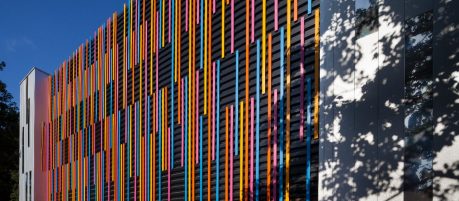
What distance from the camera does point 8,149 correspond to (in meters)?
32.9

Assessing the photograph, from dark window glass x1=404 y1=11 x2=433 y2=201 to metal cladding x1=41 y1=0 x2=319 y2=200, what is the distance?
1985 millimetres

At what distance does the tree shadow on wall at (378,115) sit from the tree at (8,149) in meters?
24.8

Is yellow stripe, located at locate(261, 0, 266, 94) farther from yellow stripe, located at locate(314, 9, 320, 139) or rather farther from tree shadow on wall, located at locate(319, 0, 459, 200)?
tree shadow on wall, located at locate(319, 0, 459, 200)

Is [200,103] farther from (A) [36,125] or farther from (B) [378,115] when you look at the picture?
(A) [36,125]

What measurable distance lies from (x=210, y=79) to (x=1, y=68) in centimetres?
1545

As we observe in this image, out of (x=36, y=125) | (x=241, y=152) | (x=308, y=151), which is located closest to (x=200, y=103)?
(x=241, y=152)

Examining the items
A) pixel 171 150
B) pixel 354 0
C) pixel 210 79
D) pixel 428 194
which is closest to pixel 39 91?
pixel 171 150

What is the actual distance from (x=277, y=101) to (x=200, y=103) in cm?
314

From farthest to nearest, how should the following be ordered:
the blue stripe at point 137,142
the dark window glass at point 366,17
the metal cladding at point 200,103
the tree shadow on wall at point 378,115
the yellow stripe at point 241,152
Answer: the blue stripe at point 137,142 < the yellow stripe at point 241,152 < the metal cladding at point 200,103 < the dark window glass at point 366,17 < the tree shadow on wall at point 378,115

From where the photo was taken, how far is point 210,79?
13.5 meters

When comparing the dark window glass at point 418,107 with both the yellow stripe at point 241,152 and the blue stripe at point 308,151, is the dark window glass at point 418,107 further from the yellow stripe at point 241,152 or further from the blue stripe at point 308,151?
the yellow stripe at point 241,152

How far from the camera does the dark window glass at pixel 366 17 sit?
366 inches

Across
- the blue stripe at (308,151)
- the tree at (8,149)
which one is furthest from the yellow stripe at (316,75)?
the tree at (8,149)

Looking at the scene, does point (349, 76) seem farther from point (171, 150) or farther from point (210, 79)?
point (171, 150)
